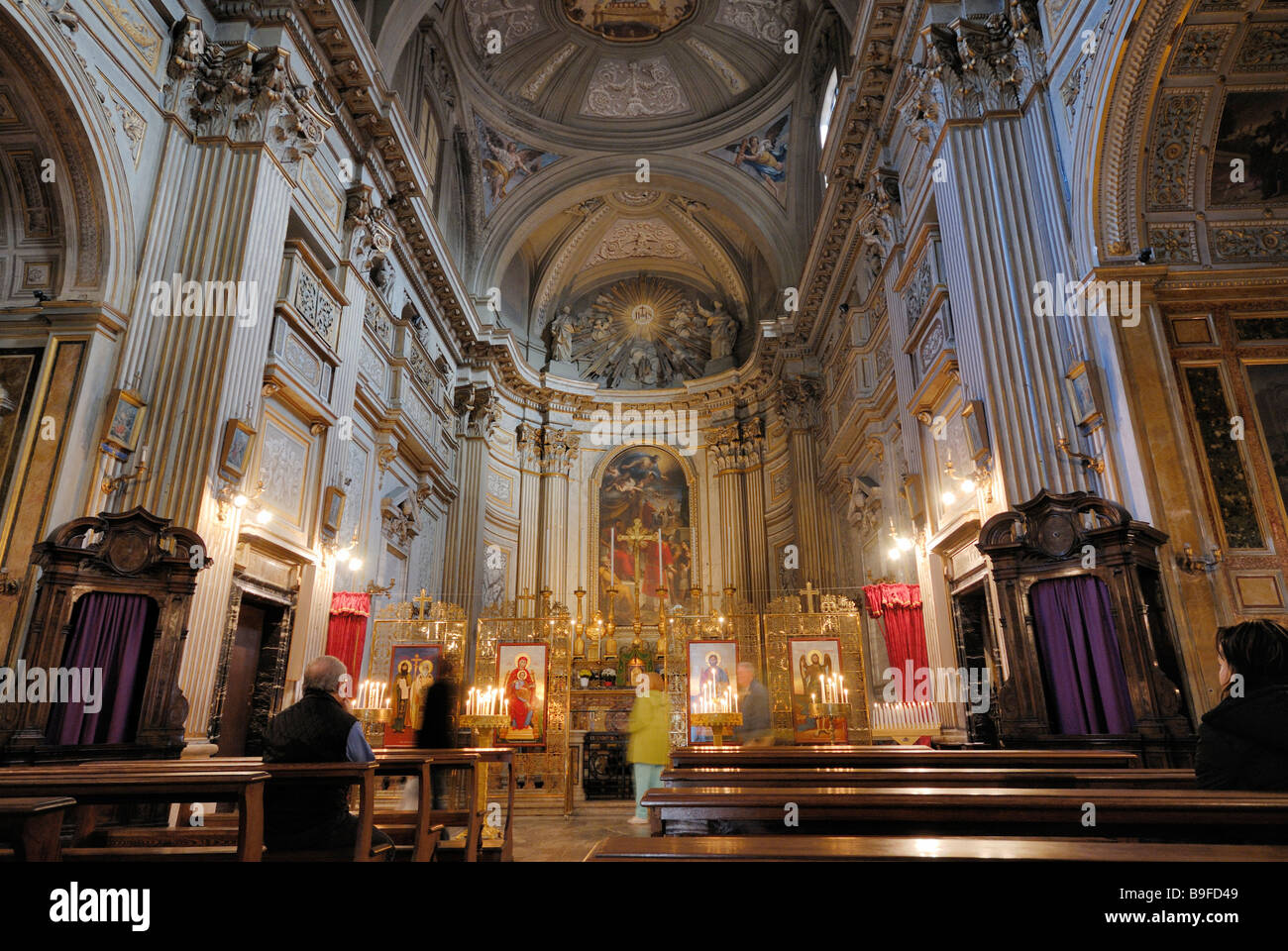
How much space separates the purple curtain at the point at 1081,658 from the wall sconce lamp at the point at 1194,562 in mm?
740

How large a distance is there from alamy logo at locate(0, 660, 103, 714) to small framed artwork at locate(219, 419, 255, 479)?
2.22 meters

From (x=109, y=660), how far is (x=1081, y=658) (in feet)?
25.4

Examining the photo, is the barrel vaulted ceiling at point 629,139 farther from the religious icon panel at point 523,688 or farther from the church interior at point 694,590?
the religious icon panel at point 523,688

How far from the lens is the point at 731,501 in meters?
19.4

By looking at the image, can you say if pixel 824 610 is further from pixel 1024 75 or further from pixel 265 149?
pixel 265 149

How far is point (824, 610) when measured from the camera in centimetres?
1059

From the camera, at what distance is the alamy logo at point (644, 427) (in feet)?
67.7

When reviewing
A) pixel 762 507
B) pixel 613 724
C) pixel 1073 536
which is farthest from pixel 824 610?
pixel 762 507

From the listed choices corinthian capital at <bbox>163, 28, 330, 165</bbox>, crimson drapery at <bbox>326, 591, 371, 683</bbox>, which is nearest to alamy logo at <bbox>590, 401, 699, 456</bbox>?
crimson drapery at <bbox>326, 591, 371, 683</bbox>

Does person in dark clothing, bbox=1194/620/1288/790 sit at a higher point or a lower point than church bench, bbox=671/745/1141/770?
higher

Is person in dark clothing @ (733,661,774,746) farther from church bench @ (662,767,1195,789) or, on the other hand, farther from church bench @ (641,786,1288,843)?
church bench @ (641,786,1288,843)

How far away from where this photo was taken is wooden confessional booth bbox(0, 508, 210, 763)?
18.9 ft
